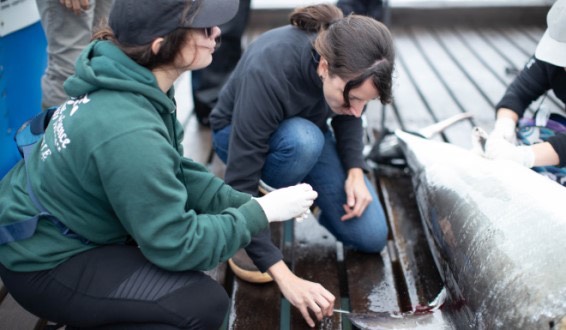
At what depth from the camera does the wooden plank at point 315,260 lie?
1956 millimetres

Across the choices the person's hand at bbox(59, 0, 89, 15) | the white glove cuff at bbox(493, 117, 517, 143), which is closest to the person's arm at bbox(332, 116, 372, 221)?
the white glove cuff at bbox(493, 117, 517, 143)

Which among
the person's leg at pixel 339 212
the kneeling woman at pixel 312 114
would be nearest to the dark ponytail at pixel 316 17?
the kneeling woman at pixel 312 114

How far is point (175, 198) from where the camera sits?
1365 millimetres

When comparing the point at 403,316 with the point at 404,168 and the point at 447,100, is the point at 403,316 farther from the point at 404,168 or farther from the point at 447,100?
the point at 447,100

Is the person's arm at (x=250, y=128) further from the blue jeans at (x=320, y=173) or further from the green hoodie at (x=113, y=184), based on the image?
the green hoodie at (x=113, y=184)

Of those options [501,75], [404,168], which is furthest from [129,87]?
[501,75]

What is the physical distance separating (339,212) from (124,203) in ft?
3.98

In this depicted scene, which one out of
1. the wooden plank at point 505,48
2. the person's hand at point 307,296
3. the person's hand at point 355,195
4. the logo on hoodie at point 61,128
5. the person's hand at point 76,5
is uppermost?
the logo on hoodie at point 61,128

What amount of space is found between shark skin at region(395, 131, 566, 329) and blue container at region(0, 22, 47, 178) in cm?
165

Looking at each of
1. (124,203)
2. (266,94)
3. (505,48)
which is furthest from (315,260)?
(505,48)

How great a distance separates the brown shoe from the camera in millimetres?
2105

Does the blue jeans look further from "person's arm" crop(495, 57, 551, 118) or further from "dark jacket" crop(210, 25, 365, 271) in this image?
"person's arm" crop(495, 57, 551, 118)

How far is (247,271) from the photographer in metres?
2.11

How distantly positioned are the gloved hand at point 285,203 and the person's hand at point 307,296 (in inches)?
11.8
